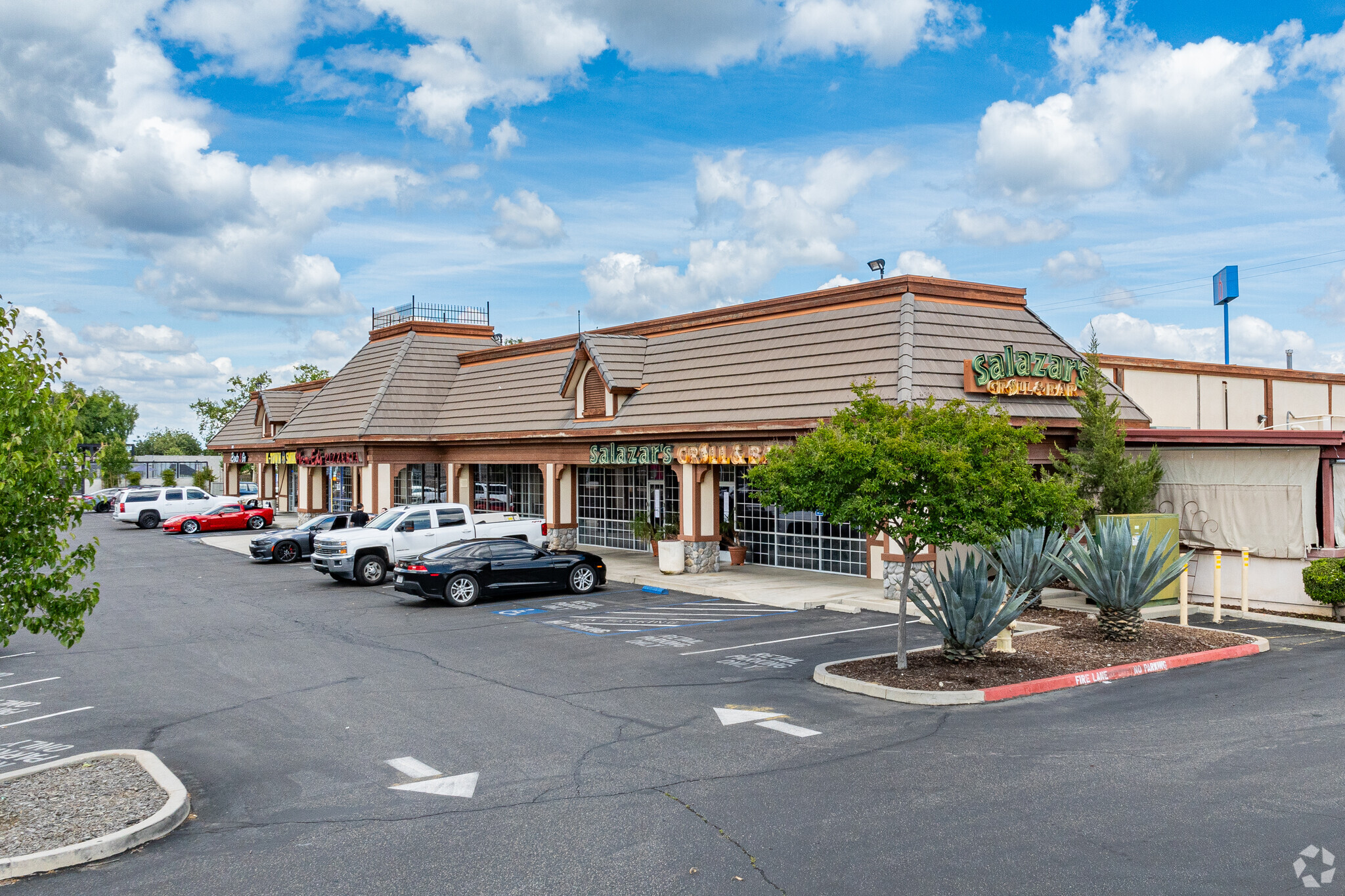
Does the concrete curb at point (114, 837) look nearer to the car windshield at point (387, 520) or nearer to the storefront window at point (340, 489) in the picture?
the car windshield at point (387, 520)

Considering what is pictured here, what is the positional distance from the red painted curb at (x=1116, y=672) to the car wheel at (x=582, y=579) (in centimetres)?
1182

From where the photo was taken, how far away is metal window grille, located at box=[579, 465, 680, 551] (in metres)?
29.1

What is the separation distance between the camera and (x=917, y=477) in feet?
41.2

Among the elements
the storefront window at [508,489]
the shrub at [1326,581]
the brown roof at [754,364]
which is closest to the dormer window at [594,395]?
the brown roof at [754,364]

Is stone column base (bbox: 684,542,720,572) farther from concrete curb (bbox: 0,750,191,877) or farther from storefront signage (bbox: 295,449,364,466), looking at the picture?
concrete curb (bbox: 0,750,191,877)

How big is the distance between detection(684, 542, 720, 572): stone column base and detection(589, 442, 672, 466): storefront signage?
7.41ft

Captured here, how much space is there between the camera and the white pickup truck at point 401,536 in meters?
24.4

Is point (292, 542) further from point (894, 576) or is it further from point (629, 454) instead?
point (894, 576)

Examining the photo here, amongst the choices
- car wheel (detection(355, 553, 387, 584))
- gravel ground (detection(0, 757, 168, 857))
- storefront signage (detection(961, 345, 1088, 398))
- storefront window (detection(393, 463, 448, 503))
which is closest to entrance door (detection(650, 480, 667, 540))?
car wheel (detection(355, 553, 387, 584))

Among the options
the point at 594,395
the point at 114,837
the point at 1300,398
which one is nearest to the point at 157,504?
the point at 594,395

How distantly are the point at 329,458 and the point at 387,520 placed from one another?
492 inches

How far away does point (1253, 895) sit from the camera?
6332 mm

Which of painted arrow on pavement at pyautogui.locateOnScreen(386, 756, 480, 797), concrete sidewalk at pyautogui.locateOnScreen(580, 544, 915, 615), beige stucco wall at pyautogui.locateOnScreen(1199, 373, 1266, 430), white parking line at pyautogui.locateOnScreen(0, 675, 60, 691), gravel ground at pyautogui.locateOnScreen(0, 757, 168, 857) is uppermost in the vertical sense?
beige stucco wall at pyautogui.locateOnScreen(1199, 373, 1266, 430)

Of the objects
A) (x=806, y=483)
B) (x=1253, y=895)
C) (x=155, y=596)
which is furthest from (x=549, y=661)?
(x=155, y=596)
